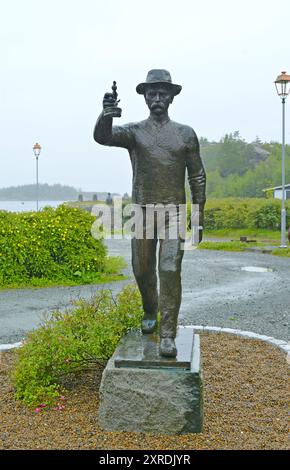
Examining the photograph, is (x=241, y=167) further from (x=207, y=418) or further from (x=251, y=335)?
(x=207, y=418)

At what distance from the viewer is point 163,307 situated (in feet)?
14.6

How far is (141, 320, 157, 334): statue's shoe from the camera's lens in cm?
499

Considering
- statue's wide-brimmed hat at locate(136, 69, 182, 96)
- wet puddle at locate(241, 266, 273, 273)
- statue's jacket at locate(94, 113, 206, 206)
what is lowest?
wet puddle at locate(241, 266, 273, 273)

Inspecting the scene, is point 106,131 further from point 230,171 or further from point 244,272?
point 230,171

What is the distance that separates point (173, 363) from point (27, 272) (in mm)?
8192

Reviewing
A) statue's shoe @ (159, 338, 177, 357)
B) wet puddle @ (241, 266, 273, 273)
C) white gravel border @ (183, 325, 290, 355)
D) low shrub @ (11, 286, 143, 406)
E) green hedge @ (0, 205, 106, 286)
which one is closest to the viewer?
statue's shoe @ (159, 338, 177, 357)

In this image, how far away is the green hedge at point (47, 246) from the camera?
1166 centimetres

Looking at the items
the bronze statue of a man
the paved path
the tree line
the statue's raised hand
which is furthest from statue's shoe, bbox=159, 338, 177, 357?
the tree line

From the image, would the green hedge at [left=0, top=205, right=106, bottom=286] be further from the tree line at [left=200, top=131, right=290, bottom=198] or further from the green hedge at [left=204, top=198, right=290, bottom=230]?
the tree line at [left=200, top=131, right=290, bottom=198]

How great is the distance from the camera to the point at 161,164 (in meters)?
4.55

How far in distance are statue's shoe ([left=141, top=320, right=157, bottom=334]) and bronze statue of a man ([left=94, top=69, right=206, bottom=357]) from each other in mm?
524

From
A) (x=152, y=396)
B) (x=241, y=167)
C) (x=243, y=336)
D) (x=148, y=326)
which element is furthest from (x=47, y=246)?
(x=241, y=167)

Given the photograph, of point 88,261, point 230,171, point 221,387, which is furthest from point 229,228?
point 230,171

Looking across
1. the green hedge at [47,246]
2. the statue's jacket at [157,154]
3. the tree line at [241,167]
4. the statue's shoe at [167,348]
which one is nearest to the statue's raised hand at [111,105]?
the statue's jacket at [157,154]
